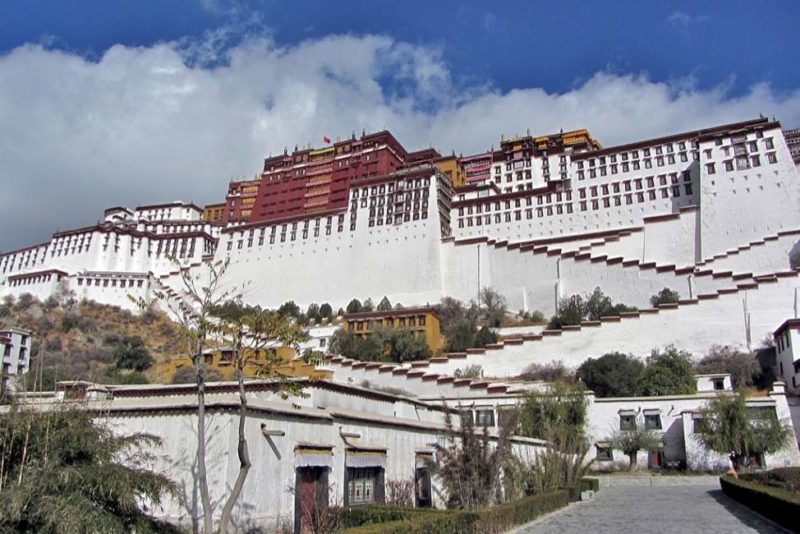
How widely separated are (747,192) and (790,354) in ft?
68.1

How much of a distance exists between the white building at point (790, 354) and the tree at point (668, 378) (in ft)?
12.8

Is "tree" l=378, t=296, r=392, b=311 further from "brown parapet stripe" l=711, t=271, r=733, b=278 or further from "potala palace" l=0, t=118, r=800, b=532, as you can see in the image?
"brown parapet stripe" l=711, t=271, r=733, b=278

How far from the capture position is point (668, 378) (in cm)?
2897

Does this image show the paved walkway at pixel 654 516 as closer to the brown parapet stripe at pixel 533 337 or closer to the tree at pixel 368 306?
the brown parapet stripe at pixel 533 337

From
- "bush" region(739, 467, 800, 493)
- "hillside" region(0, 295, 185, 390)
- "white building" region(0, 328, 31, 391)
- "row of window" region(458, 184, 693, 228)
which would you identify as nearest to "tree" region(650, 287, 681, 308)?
"row of window" region(458, 184, 693, 228)

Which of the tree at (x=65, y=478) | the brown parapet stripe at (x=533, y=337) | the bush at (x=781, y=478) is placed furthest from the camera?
the brown parapet stripe at (x=533, y=337)

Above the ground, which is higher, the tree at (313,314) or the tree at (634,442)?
the tree at (313,314)

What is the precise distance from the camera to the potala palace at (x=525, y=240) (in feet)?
119

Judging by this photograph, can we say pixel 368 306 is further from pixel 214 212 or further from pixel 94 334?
pixel 214 212

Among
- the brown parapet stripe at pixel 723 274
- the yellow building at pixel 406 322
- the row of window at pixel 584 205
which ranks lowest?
the yellow building at pixel 406 322

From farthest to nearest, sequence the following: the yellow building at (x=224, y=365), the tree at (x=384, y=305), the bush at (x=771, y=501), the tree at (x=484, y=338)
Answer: the tree at (x=384, y=305), the tree at (x=484, y=338), the yellow building at (x=224, y=365), the bush at (x=771, y=501)

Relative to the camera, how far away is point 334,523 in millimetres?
10023

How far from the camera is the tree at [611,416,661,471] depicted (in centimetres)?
2488

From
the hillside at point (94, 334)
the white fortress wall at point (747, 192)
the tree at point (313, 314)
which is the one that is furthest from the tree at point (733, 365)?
the hillside at point (94, 334)
